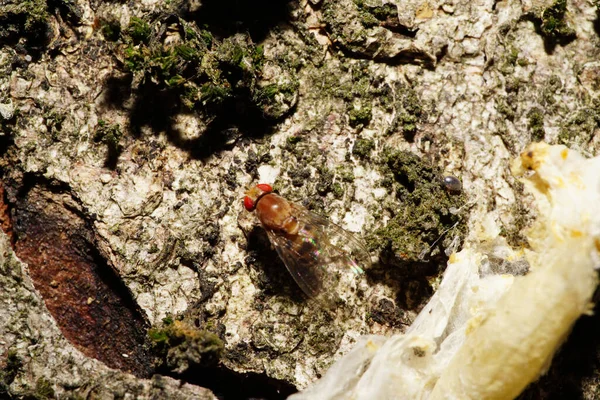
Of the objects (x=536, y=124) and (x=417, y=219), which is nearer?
(x=417, y=219)

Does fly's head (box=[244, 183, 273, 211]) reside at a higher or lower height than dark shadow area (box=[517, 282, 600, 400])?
lower

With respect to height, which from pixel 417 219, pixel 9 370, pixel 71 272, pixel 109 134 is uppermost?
pixel 417 219

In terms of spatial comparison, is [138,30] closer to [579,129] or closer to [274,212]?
[274,212]

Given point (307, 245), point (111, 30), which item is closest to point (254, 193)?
point (307, 245)

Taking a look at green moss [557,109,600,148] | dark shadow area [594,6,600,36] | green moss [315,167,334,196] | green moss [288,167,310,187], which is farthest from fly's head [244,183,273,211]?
dark shadow area [594,6,600,36]

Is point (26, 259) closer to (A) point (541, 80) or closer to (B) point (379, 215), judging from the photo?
(B) point (379, 215)

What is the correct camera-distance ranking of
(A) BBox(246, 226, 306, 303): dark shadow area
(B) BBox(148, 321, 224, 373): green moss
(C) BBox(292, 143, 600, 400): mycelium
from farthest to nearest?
(A) BBox(246, 226, 306, 303): dark shadow area, (B) BBox(148, 321, 224, 373): green moss, (C) BBox(292, 143, 600, 400): mycelium

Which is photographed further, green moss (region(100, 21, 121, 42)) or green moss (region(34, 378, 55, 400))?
green moss (region(100, 21, 121, 42))

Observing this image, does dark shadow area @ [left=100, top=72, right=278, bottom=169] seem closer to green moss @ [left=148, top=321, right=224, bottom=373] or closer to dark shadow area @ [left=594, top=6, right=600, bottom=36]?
green moss @ [left=148, top=321, right=224, bottom=373]
